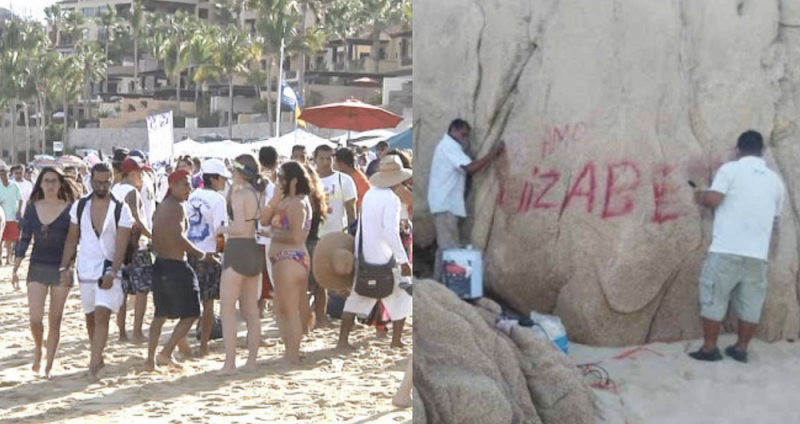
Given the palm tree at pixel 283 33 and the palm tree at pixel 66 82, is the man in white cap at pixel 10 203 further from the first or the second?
the palm tree at pixel 66 82

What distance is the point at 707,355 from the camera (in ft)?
9.75

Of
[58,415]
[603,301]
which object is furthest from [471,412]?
[58,415]

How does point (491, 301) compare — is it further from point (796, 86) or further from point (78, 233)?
point (78, 233)

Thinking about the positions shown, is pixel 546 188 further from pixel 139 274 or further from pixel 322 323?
pixel 322 323

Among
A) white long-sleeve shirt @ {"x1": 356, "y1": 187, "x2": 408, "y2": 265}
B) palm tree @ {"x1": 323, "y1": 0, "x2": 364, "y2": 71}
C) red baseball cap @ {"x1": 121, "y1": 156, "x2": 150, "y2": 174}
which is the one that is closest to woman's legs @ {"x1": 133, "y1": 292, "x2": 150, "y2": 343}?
red baseball cap @ {"x1": 121, "y1": 156, "x2": 150, "y2": 174}

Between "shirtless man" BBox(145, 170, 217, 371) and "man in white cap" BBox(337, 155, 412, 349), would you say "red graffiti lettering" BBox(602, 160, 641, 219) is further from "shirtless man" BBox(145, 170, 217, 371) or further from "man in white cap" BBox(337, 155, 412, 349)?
"shirtless man" BBox(145, 170, 217, 371)

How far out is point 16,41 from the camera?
24.3 ft

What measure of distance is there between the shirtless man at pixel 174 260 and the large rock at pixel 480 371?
10.2ft

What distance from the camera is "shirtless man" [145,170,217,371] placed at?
5.82m

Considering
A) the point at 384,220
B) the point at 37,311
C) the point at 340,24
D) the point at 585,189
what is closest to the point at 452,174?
the point at 585,189

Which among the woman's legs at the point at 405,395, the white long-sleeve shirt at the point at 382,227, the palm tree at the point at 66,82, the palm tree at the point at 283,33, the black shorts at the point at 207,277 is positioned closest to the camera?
the woman's legs at the point at 405,395

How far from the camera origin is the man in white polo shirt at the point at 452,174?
2797mm

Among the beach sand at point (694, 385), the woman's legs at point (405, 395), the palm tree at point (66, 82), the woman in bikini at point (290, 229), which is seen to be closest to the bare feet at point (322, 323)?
the woman in bikini at point (290, 229)

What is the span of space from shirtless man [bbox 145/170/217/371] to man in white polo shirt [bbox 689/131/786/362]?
11.2 feet
